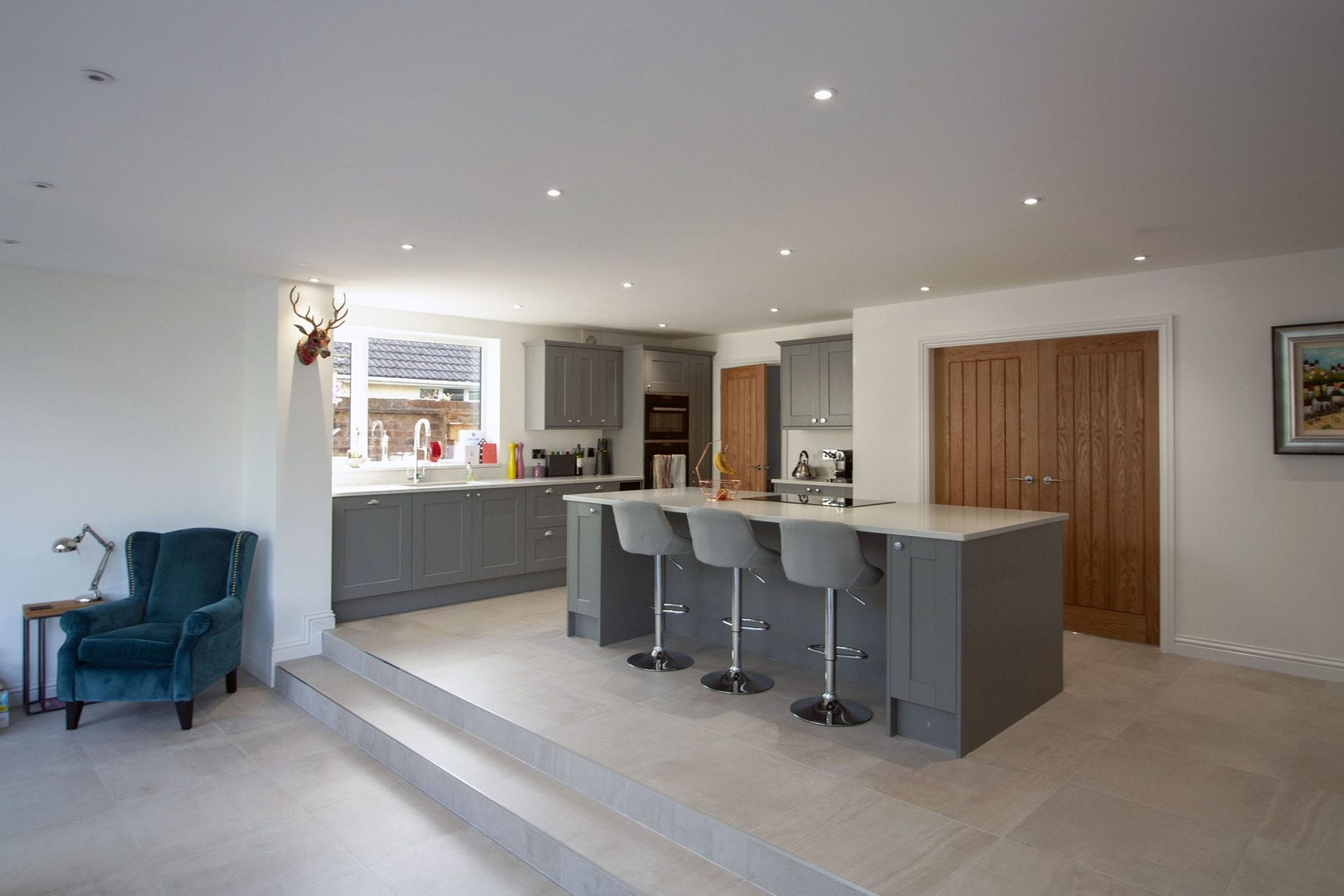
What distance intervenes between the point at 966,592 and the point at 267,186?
3.30 m

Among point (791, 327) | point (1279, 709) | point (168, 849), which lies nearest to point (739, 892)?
point (168, 849)

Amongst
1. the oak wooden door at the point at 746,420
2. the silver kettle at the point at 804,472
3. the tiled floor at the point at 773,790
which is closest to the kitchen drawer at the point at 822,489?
the silver kettle at the point at 804,472

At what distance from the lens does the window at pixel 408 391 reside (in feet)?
20.1

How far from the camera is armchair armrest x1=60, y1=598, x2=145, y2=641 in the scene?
421 centimetres

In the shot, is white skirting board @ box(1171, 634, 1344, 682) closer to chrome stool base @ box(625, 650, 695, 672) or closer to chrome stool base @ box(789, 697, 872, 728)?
chrome stool base @ box(789, 697, 872, 728)

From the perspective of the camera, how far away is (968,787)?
2904 mm

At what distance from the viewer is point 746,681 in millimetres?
3988

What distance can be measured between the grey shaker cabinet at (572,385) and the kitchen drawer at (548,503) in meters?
0.60

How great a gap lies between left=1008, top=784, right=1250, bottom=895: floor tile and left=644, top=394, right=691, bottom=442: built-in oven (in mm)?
5214

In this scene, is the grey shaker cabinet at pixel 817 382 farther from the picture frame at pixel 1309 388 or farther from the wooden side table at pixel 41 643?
the wooden side table at pixel 41 643

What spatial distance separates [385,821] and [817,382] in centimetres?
474

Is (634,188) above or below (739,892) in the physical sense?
above

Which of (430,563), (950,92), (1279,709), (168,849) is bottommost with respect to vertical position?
(168,849)

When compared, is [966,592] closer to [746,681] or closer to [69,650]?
[746,681]
